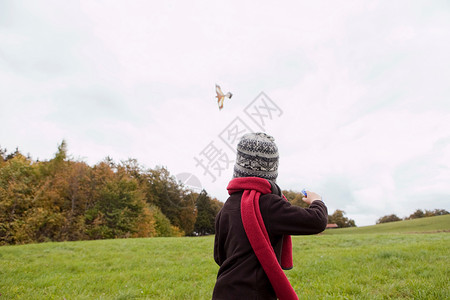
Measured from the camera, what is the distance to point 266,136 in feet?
7.59

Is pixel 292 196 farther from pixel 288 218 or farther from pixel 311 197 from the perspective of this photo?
pixel 288 218

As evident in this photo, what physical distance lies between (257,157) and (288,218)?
20.4 inches

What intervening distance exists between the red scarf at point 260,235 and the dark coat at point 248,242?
2.4 inches

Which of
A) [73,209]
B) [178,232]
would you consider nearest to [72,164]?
[73,209]

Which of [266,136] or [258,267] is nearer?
[258,267]

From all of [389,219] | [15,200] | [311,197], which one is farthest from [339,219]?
[311,197]

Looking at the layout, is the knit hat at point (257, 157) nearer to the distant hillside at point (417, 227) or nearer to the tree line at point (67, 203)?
the tree line at point (67, 203)

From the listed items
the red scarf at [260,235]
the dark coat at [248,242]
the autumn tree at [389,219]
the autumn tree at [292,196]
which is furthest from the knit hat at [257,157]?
the autumn tree at [389,219]

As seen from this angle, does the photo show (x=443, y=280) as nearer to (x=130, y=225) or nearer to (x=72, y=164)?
(x=130, y=225)

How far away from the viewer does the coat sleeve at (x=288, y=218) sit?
6.38ft

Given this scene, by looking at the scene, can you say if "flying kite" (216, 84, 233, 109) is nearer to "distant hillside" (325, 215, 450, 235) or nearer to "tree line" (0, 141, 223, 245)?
Answer: "tree line" (0, 141, 223, 245)

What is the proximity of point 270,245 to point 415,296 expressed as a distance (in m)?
3.16

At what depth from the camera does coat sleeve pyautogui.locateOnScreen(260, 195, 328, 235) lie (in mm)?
1944

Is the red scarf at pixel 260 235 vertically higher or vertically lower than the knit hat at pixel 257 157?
lower
